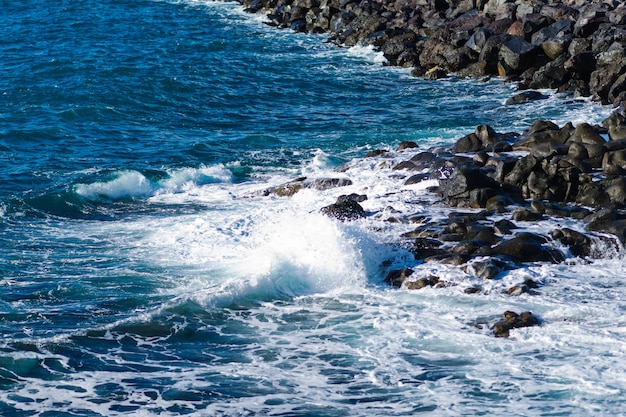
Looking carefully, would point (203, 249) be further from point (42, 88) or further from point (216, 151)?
point (42, 88)

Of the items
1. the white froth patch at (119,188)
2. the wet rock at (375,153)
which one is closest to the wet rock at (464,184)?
the wet rock at (375,153)

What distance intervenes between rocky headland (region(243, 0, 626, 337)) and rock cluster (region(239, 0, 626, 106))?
0.15 feet

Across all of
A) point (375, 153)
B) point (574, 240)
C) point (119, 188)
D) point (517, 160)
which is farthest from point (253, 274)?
point (375, 153)

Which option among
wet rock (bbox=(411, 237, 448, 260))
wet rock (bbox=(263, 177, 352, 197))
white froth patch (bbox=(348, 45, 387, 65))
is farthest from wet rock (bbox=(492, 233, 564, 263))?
white froth patch (bbox=(348, 45, 387, 65))

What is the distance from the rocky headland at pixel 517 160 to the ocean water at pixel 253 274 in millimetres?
335

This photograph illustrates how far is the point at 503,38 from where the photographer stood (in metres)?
29.5

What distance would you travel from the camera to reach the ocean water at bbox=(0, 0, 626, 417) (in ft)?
39.9

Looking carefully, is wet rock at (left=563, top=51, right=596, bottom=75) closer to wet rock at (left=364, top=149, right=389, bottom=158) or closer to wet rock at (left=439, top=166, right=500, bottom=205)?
wet rock at (left=364, top=149, right=389, bottom=158)

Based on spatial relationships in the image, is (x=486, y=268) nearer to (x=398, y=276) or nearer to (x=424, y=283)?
(x=424, y=283)

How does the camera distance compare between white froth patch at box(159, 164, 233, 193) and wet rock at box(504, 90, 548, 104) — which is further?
wet rock at box(504, 90, 548, 104)

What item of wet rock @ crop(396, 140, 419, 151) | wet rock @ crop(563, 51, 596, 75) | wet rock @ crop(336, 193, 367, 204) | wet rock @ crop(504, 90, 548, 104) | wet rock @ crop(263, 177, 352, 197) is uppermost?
wet rock @ crop(563, 51, 596, 75)

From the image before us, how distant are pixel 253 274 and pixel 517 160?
19.4 ft

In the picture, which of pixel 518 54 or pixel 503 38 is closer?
pixel 518 54

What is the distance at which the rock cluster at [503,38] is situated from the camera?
2684 cm
